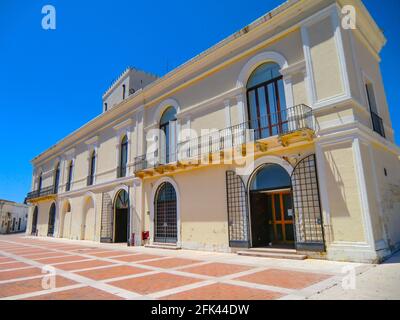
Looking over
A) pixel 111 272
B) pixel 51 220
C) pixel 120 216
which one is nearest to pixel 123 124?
pixel 120 216

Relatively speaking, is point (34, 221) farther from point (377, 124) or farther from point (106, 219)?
point (377, 124)

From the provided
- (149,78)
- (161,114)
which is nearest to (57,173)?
(149,78)

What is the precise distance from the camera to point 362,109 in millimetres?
8477

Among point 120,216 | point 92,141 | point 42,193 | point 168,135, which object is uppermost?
point 92,141

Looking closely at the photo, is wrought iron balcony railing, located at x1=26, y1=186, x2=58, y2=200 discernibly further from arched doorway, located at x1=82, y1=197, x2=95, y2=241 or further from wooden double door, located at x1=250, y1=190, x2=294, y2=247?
wooden double door, located at x1=250, y1=190, x2=294, y2=247

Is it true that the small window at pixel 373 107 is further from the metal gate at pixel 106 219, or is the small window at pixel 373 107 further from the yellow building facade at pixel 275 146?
the metal gate at pixel 106 219

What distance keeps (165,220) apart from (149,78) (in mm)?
Answer: 12719

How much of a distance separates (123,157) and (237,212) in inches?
388

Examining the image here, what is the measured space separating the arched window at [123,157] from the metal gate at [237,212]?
8.75 meters

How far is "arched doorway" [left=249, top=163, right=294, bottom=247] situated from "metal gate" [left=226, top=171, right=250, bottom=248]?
0.26 meters

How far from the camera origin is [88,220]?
19500mm

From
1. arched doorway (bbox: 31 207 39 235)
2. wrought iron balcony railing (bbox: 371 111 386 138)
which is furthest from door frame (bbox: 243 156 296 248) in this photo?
arched doorway (bbox: 31 207 39 235)

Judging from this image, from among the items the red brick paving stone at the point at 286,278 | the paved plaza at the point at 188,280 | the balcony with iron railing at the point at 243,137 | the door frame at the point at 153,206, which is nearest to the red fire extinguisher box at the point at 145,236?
the door frame at the point at 153,206
